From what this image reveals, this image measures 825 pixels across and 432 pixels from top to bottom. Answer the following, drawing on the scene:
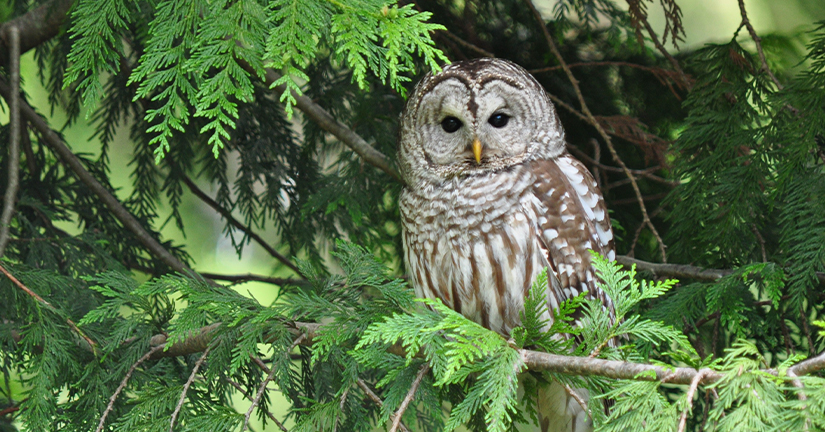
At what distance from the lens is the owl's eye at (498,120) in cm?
266

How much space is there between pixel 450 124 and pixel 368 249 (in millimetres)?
712

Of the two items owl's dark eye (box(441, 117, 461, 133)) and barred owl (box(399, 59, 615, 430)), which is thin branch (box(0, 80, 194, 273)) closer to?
barred owl (box(399, 59, 615, 430))

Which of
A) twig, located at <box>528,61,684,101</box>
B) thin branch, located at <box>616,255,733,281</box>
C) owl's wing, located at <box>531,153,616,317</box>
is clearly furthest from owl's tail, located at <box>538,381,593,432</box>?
twig, located at <box>528,61,684,101</box>

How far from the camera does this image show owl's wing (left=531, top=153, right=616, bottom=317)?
2.52 meters

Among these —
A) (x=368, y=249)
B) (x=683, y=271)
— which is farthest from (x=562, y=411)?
(x=368, y=249)

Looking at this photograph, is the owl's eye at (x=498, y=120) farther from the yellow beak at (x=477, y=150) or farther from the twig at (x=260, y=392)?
the twig at (x=260, y=392)

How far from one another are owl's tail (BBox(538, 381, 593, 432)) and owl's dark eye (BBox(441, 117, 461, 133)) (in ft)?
3.96

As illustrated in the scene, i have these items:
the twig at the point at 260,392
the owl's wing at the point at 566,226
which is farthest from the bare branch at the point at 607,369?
the owl's wing at the point at 566,226

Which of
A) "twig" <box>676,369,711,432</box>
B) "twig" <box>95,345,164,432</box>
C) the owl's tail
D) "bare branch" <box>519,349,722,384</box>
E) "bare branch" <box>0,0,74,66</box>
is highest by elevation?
"bare branch" <box>0,0,74,66</box>

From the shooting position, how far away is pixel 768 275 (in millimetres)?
2162

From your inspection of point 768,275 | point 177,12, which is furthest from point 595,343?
point 177,12

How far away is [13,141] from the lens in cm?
248

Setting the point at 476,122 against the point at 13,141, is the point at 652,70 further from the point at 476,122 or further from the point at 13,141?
the point at 13,141

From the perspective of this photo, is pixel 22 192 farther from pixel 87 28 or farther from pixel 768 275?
pixel 768 275
